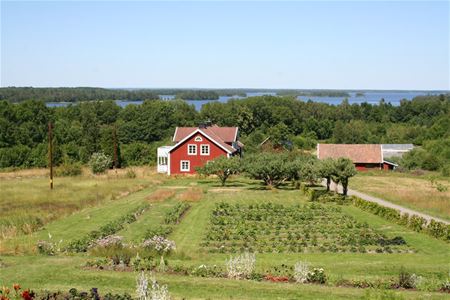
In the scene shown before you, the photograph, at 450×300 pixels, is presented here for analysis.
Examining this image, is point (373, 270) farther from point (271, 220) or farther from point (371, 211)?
point (371, 211)

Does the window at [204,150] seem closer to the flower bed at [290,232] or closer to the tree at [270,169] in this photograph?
the tree at [270,169]

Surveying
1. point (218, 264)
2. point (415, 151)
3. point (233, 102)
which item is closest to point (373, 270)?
point (218, 264)

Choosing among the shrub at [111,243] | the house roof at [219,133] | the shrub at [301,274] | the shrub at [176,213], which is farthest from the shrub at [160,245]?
the house roof at [219,133]

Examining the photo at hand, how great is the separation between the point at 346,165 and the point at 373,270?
2081 centimetres

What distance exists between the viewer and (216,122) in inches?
4003

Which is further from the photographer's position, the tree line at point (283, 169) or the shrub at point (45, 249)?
the tree line at point (283, 169)

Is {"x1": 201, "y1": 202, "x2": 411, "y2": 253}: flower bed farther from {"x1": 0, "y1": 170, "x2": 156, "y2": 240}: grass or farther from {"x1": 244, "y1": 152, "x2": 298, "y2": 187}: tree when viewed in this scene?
{"x1": 244, "y1": 152, "x2": 298, "y2": 187}: tree

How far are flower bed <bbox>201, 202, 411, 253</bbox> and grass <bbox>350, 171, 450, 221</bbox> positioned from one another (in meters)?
5.38

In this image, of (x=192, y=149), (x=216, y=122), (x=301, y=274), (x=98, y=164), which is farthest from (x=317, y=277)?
(x=216, y=122)

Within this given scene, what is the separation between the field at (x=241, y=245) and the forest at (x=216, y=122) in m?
32.7

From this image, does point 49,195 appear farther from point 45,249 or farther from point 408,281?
point 408,281

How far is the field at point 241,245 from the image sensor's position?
583 inches

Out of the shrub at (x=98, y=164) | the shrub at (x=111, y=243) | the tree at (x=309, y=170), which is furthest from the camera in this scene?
the shrub at (x=98, y=164)

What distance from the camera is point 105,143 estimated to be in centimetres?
6625
